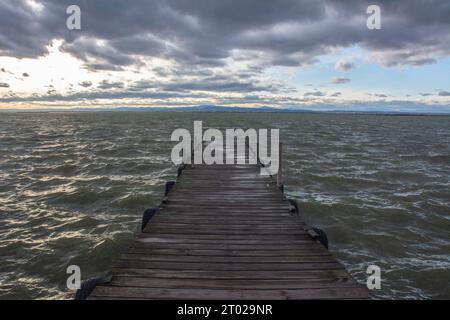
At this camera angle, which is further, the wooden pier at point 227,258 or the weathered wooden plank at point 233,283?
the weathered wooden plank at point 233,283

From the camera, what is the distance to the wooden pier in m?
4.79

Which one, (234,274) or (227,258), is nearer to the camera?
(234,274)

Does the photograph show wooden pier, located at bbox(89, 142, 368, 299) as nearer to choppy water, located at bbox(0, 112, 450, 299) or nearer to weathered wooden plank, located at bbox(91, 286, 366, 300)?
weathered wooden plank, located at bbox(91, 286, 366, 300)

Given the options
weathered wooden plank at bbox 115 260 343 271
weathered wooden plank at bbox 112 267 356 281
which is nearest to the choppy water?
weathered wooden plank at bbox 115 260 343 271

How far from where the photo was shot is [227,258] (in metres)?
5.90

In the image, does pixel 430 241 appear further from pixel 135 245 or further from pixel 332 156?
pixel 332 156

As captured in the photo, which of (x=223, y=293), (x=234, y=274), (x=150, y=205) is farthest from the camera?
(x=150, y=205)

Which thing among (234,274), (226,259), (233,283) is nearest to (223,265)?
(226,259)

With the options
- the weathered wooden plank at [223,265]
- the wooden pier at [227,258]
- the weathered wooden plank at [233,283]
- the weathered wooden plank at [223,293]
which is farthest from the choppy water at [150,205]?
the weathered wooden plank at [223,293]

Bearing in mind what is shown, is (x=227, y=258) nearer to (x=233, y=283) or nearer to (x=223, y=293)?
(x=233, y=283)

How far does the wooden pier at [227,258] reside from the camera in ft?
15.7

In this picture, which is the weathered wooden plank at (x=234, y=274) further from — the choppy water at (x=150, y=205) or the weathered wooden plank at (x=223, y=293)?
the choppy water at (x=150, y=205)

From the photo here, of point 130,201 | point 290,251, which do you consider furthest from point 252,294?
point 130,201

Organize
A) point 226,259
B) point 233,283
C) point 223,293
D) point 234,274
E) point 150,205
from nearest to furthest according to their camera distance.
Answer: point 223,293, point 233,283, point 234,274, point 226,259, point 150,205
